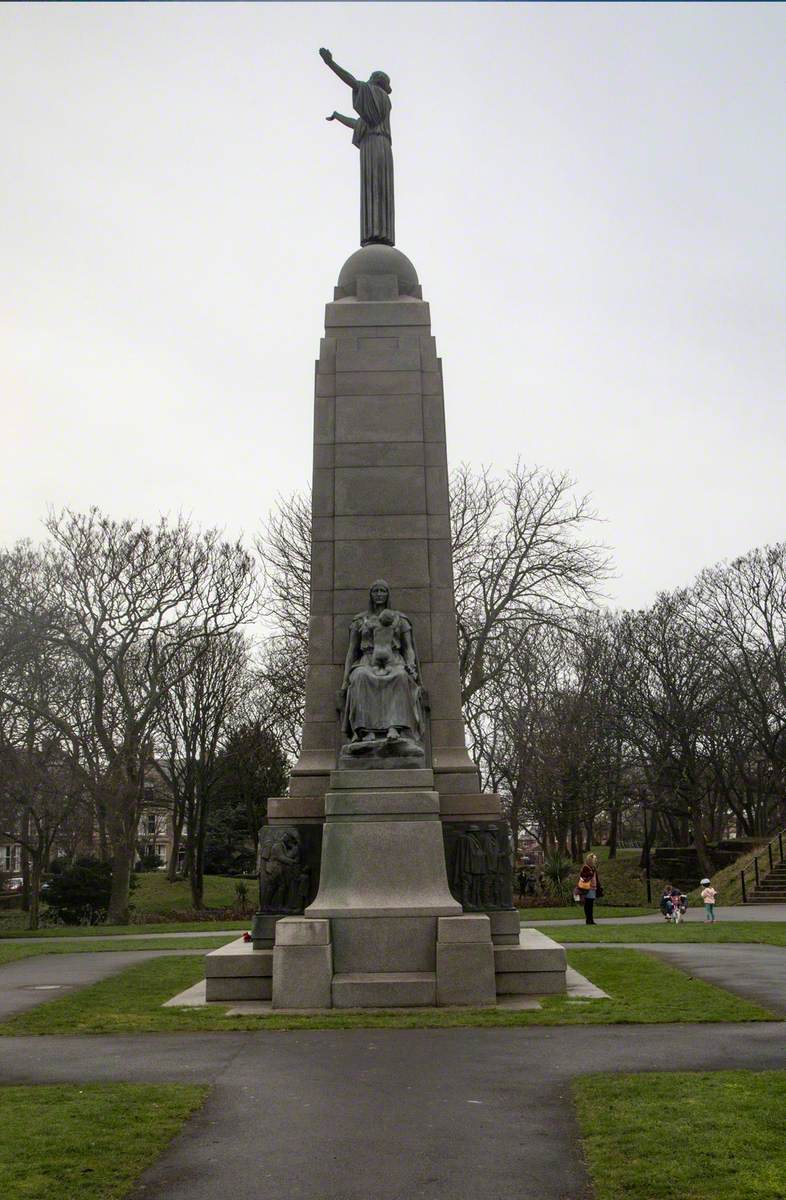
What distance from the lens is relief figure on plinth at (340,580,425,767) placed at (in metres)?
14.0

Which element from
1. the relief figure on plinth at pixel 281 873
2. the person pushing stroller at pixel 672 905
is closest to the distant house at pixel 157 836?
the person pushing stroller at pixel 672 905

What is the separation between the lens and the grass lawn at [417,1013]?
1116 centimetres

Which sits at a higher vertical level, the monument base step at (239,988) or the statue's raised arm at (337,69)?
the statue's raised arm at (337,69)

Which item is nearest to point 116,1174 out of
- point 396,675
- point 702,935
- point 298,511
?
point 396,675

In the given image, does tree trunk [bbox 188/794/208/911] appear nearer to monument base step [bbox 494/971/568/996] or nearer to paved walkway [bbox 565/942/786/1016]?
paved walkway [bbox 565/942/786/1016]

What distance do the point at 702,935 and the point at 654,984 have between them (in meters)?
7.91

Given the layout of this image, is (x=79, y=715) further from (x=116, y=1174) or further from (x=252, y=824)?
(x=116, y=1174)

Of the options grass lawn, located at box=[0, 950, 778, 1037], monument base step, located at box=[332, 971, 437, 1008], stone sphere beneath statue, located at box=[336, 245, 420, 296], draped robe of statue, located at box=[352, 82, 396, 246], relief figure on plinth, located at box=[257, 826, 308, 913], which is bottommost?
grass lawn, located at box=[0, 950, 778, 1037]

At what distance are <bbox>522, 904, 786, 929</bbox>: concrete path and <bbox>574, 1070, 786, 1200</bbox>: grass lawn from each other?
17136 mm

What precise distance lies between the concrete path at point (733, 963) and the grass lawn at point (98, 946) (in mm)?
7543

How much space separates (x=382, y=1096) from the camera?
8.17 m

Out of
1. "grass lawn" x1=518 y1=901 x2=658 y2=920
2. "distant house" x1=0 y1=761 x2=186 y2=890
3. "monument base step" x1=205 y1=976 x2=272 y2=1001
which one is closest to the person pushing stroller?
"grass lawn" x1=518 y1=901 x2=658 y2=920

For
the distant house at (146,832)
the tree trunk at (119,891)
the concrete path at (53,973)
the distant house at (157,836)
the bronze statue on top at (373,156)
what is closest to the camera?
the concrete path at (53,973)

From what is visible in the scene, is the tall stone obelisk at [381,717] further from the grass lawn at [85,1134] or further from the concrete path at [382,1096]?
the grass lawn at [85,1134]
